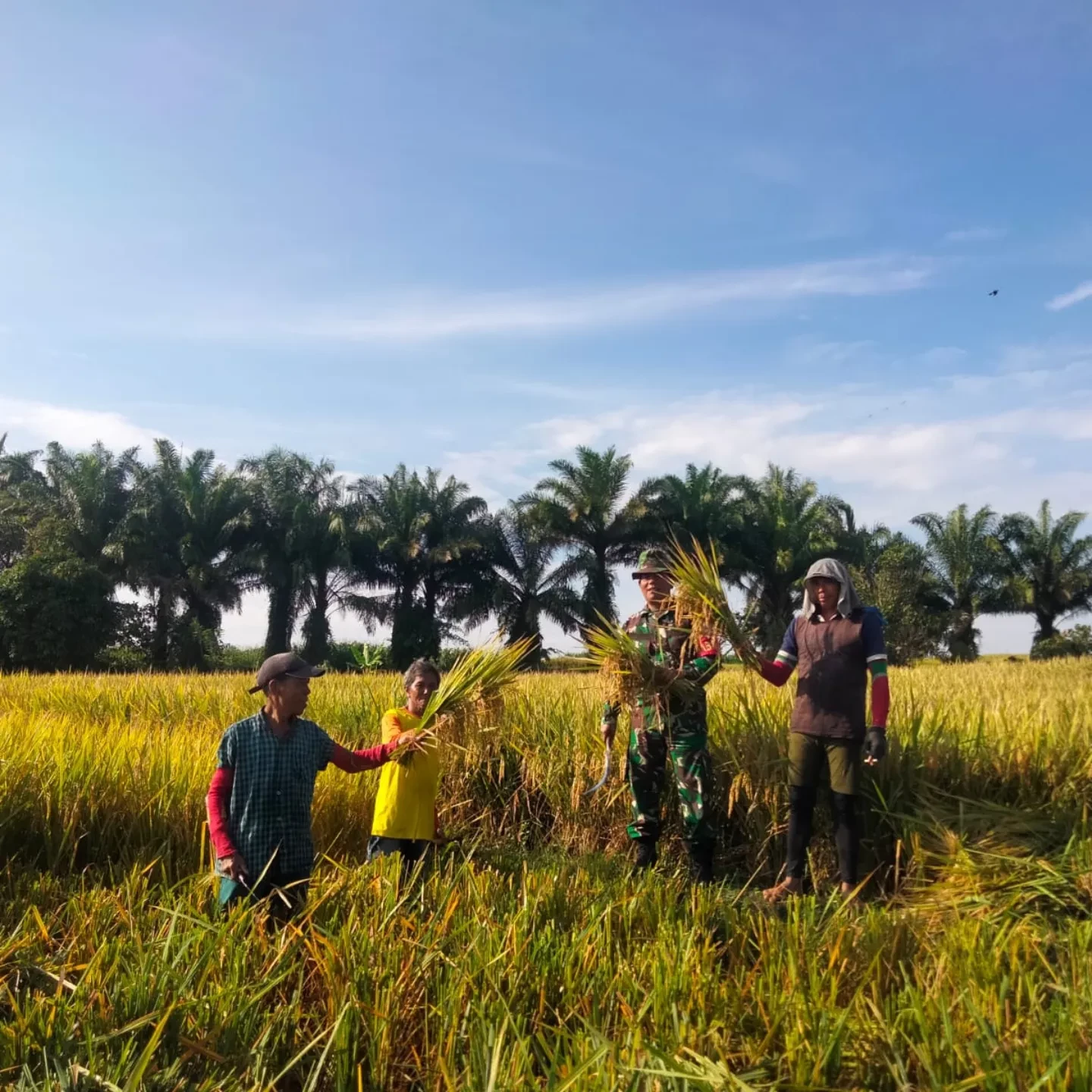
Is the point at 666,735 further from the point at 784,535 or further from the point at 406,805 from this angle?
the point at 784,535

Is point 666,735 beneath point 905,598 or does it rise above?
beneath

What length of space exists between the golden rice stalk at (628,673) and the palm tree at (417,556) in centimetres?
2800

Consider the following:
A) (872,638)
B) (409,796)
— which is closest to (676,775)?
(872,638)

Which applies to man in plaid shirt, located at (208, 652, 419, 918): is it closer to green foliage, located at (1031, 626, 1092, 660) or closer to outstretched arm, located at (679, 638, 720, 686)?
outstretched arm, located at (679, 638, 720, 686)

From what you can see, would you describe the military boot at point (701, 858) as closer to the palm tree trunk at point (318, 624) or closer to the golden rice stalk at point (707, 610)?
the golden rice stalk at point (707, 610)

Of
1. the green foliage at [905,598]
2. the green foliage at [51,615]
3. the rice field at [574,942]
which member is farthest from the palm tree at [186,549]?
the rice field at [574,942]

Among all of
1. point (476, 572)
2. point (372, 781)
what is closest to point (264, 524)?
point (476, 572)

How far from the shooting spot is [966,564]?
3591 centimetres

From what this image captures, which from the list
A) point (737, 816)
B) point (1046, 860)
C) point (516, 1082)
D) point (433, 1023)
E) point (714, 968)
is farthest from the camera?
point (737, 816)

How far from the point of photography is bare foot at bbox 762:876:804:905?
177 inches

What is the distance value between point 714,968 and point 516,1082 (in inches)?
39.5

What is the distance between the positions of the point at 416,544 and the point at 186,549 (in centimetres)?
797

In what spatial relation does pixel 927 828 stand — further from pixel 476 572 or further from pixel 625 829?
pixel 476 572

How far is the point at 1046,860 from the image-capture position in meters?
4.44
